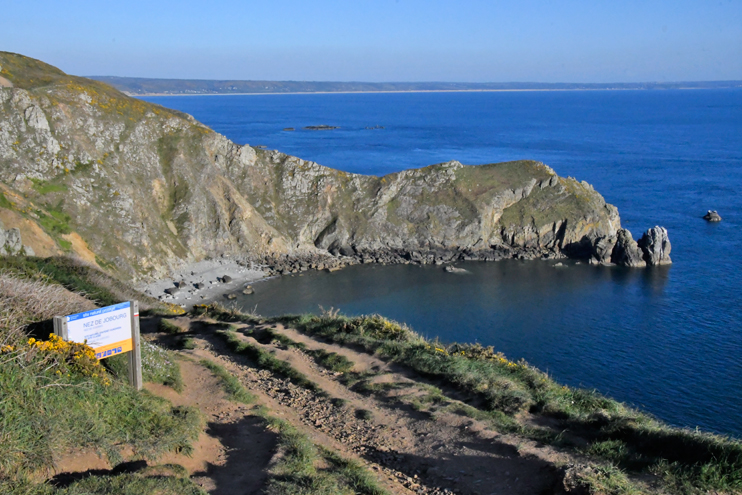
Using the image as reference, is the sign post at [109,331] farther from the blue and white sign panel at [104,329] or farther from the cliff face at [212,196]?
the cliff face at [212,196]

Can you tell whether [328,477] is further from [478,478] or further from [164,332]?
[164,332]

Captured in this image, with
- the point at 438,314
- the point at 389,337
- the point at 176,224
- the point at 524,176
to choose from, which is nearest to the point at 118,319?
the point at 389,337

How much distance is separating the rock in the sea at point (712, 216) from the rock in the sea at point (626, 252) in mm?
20851

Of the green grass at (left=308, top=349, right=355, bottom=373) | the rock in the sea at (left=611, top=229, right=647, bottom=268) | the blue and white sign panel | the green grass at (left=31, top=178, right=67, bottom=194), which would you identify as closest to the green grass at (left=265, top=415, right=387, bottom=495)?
the blue and white sign panel

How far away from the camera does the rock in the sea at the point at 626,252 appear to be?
61.5m

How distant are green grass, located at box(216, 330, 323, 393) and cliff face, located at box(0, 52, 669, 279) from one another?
105 feet

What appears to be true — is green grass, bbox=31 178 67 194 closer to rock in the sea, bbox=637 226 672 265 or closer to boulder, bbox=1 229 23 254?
boulder, bbox=1 229 23 254

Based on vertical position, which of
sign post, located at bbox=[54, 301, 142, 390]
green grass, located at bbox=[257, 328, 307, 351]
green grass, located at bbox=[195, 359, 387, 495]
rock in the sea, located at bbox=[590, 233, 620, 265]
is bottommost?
rock in the sea, located at bbox=[590, 233, 620, 265]

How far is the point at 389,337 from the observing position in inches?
738

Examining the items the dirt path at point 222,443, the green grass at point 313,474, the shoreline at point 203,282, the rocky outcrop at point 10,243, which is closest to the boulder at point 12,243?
the rocky outcrop at point 10,243

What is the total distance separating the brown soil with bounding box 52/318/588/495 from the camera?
9.73m

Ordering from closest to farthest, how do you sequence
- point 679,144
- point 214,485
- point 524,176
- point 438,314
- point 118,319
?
point 214,485, point 118,319, point 438,314, point 524,176, point 679,144

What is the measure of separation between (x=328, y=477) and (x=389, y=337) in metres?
9.58

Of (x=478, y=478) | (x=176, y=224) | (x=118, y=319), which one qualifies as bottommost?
(x=176, y=224)
